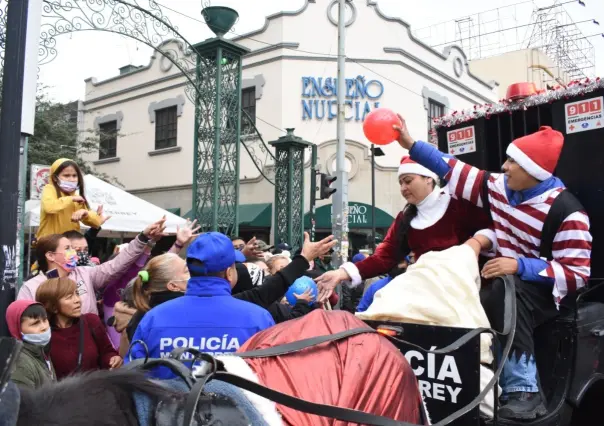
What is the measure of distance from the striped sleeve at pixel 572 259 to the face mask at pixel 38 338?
2.89 metres

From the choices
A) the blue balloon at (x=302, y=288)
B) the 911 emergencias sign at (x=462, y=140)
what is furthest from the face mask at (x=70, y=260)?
the 911 emergencias sign at (x=462, y=140)

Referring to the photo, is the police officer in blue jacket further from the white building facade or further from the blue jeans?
the white building facade

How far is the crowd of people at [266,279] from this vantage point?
107 inches

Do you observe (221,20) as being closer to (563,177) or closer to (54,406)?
(563,177)

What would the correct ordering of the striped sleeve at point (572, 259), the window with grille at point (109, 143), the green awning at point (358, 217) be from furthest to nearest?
the window with grille at point (109, 143) → the green awning at point (358, 217) → the striped sleeve at point (572, 259)

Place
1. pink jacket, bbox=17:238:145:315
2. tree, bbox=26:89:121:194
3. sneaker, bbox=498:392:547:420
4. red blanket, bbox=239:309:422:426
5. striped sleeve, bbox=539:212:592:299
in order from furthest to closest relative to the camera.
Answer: tree, bbox=26:89:121:194 → pink jacket, bbox=17:238:145:315 → striped sleeve, bbox=539:212:592:299 → sneaker, bbox=498:392:547:420 → red blanket, bbox=239:309:422:426

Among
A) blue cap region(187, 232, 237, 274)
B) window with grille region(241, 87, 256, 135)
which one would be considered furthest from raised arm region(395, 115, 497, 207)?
window with grille region(241, 87, 256, 135)

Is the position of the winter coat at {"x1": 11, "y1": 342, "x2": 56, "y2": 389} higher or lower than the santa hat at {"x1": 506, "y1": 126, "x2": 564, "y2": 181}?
lower

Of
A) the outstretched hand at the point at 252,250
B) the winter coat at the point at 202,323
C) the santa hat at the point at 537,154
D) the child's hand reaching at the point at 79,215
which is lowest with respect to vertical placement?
the winter coat at the point at 202,323

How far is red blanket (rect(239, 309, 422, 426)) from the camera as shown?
197 centimetres

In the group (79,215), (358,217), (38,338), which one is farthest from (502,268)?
(358,217)

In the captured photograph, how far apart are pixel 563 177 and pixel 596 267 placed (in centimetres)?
74

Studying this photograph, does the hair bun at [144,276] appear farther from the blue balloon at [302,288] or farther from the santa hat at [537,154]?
the santa hat at [537,154]

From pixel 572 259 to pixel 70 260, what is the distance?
3.41 m
